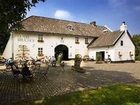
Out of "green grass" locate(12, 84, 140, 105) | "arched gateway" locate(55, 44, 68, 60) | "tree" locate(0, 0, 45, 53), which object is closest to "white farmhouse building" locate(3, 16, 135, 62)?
"arched gateway" locate(55, 44, 68, 60)

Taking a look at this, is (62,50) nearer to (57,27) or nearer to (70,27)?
(57,27)

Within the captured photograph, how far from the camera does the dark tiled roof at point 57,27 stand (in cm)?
4150

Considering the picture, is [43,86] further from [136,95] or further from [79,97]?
[136,95]

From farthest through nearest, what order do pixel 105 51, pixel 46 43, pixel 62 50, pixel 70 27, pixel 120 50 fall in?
pixel 70 27, pixel 62 50, pixel 105 51, pixel 120 50, pixel 46 43

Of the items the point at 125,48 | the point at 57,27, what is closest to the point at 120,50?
the point at 125,48

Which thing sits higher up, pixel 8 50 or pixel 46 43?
pixel 46 43

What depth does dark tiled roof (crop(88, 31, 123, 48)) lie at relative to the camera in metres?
43.2

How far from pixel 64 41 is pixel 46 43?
3.74m

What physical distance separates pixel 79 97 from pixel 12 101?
3552 mm

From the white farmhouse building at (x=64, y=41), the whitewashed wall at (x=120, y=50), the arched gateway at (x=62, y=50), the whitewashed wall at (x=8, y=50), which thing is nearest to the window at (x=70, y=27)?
the white farmhouse building at (x=64, y=41)

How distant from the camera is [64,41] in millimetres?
44531

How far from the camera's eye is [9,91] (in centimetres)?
1371

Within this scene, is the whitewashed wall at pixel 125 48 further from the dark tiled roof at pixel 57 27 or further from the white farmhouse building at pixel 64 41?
the dark tiled roof at pixel 57 27

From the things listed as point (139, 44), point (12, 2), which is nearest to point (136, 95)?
point (12, 2)
